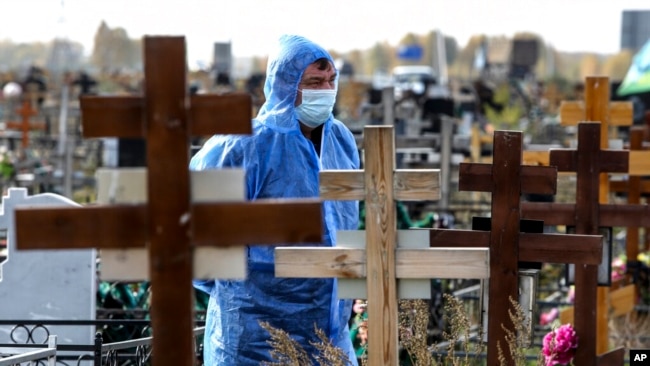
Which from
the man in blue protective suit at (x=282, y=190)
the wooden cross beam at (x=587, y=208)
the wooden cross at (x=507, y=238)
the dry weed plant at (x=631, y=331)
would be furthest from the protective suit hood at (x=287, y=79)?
the dry weed plant at (x=631, y=331)

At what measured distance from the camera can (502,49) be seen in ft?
257

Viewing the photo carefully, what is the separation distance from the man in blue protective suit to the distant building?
194 ft

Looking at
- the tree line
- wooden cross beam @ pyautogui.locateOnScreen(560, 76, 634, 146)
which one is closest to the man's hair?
wooden cross beam @ pyautogui.locateOnScreen(560, 76, 634, 146)

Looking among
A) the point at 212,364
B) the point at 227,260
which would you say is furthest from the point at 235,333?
the point at 227,260

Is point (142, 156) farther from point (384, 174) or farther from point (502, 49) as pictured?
point (502, 49)

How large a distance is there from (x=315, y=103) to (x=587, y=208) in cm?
171

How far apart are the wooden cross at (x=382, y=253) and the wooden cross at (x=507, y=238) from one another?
722 mm

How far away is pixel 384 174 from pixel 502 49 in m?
75.8

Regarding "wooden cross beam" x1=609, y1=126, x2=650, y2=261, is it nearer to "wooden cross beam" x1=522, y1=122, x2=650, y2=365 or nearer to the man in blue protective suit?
"wooden cross beam" x1=522, y1=122, x2=650, y2=365

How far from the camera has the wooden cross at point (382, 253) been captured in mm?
3434

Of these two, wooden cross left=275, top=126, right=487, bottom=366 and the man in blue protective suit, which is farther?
the man in blue protective suit

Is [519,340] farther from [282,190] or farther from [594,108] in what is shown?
[594,108]

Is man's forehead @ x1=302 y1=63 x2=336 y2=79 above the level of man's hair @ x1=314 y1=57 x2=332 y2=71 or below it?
below

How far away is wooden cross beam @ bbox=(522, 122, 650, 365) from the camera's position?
539cm
